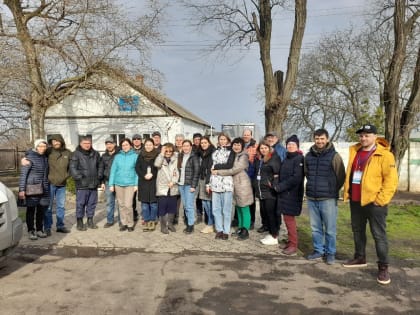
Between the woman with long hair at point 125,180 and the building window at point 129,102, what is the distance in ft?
30.5

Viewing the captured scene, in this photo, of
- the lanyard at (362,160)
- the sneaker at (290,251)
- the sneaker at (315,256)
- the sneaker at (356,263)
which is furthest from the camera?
the sneaker at (290,251)

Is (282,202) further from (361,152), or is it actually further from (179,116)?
(179,116)

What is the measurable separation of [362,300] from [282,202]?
1782mm

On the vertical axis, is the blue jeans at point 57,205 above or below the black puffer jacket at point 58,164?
below

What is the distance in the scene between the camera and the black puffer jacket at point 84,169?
6430mm

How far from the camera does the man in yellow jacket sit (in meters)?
4.19

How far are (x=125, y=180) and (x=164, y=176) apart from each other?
793mm

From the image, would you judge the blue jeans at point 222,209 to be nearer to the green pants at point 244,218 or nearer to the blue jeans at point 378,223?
the green pants at point 244,218

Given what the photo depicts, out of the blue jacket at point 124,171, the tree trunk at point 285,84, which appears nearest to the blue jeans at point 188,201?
the blue jacket at point 124,171

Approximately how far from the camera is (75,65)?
13836 millimetres

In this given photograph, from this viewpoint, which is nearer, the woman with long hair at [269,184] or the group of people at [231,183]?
the group of people at [231,183]

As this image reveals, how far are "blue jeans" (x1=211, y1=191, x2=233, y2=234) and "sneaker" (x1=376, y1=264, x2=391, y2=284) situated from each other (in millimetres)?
2473

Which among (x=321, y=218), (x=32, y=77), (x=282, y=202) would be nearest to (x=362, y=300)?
(x=321, y=218)

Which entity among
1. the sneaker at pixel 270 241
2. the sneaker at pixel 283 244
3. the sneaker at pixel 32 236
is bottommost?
the sneaker at pixel 283 244
